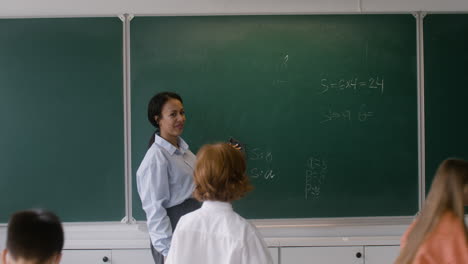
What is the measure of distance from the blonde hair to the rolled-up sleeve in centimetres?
149

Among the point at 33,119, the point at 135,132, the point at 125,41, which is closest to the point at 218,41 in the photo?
the point at 125,41

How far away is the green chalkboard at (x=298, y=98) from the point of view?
11.9 ft

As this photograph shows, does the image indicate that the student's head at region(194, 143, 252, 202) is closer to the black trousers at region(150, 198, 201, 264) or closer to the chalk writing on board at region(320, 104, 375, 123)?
the black trousers at region(150, 198, 201, 264)

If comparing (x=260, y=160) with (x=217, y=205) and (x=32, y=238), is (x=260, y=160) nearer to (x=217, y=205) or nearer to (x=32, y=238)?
(x=217, y=205)

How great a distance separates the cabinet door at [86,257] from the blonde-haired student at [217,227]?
1.63m

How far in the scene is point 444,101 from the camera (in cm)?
367

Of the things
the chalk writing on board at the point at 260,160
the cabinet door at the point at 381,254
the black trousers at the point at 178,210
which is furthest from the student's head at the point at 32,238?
the cabinet door at the point at 381,254

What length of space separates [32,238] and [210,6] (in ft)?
8.14

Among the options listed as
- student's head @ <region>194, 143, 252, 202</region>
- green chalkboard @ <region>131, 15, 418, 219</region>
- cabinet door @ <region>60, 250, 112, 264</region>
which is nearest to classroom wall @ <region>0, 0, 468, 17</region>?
green chalkboard @ <region>131, 15, 418, 219</region>

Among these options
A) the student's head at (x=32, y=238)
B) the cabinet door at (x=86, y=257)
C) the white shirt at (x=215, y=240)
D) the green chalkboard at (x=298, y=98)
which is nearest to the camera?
the student's head at (x=32, y=238)

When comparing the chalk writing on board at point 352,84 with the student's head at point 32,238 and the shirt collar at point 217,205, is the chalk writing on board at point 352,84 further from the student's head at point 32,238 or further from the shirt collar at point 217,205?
the student's head at point 32,238

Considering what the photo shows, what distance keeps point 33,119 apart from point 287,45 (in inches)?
76.2

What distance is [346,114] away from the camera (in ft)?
12.0

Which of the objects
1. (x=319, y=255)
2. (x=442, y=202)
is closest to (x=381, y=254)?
(x=319, y=255)
